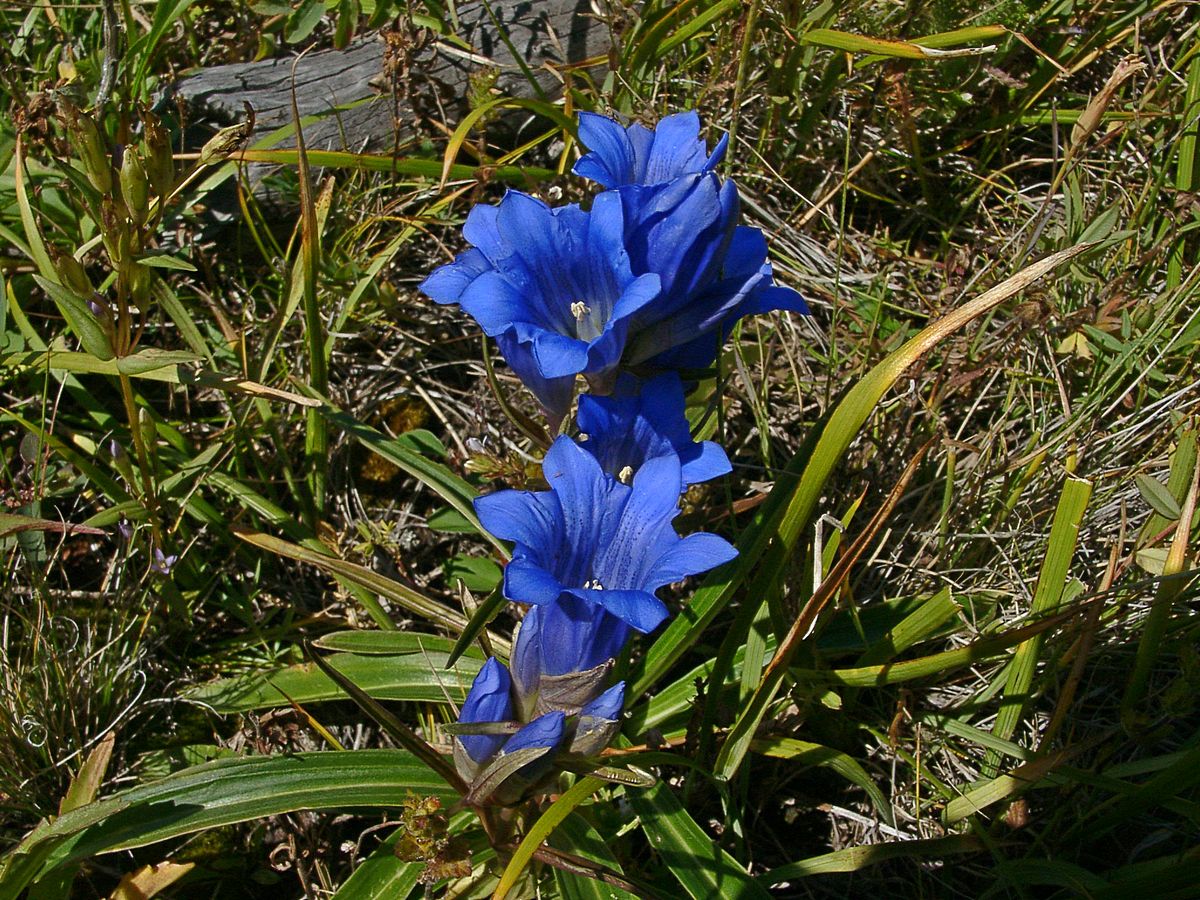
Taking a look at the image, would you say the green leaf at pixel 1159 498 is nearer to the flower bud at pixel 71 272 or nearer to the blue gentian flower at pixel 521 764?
the blue gentian flower at pixel 521 764

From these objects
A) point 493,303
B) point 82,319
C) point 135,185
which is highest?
point 135,185

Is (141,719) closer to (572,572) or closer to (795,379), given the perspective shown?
(572,572)

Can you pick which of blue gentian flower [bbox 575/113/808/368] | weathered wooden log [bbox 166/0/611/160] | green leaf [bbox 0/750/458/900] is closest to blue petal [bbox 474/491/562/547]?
blue gentian flower [bbox 575/113/808/368]

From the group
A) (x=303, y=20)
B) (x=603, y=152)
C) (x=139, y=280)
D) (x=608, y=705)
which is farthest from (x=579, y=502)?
(x=303, y=20)

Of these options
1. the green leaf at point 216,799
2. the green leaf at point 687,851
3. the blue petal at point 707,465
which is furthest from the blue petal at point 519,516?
the green leaf at point 687,851

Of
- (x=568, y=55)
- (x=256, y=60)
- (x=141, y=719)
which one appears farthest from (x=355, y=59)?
(x=141, y=719)

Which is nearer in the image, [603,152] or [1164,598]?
[603,152]

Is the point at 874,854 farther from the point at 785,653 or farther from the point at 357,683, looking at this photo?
the point at 357,683

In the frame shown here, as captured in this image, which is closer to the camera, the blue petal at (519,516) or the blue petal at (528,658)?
the blue petal at (519,516)
